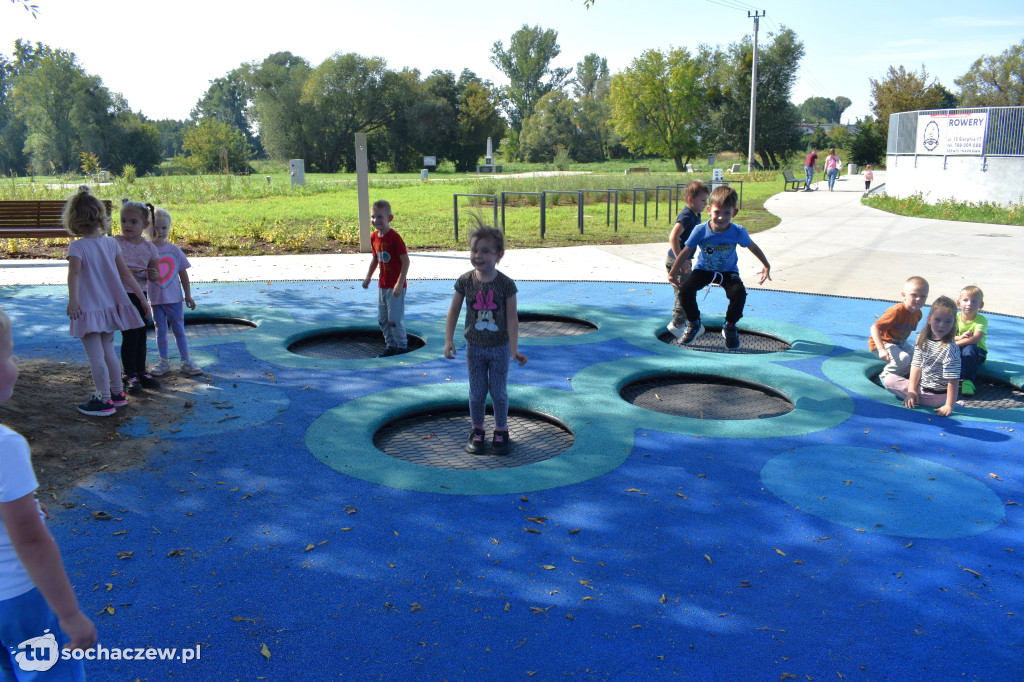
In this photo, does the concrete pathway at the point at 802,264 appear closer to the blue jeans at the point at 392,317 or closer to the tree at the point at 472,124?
the blue jeans at the point at 392,317

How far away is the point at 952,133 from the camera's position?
2131 cm

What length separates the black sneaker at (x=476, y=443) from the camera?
454 cm

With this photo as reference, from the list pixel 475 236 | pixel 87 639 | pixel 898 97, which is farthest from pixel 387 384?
pixel 898 97

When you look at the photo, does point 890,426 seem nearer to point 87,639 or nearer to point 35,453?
point 87,639

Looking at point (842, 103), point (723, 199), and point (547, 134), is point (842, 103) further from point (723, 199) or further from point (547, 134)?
point (723, 199)

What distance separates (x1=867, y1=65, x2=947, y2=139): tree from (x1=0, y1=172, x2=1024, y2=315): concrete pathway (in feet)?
133

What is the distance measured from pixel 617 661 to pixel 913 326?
4.48 meters

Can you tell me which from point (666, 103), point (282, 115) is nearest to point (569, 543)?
point (282, 115)

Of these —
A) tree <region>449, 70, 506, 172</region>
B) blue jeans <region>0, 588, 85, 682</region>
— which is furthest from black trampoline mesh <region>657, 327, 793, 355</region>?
tree <region>449, 70, 506, 172</region>

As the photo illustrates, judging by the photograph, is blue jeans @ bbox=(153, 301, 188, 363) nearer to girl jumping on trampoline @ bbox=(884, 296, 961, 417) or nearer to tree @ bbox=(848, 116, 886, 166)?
girl jumping on trampoline @ bbox=(884, 296, 961, 417)

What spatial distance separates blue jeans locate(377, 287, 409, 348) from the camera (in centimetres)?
669

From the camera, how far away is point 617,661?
262 centimetres

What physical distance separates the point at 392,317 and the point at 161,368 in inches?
77.4

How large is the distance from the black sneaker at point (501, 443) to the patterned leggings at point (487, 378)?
0.04 meters
